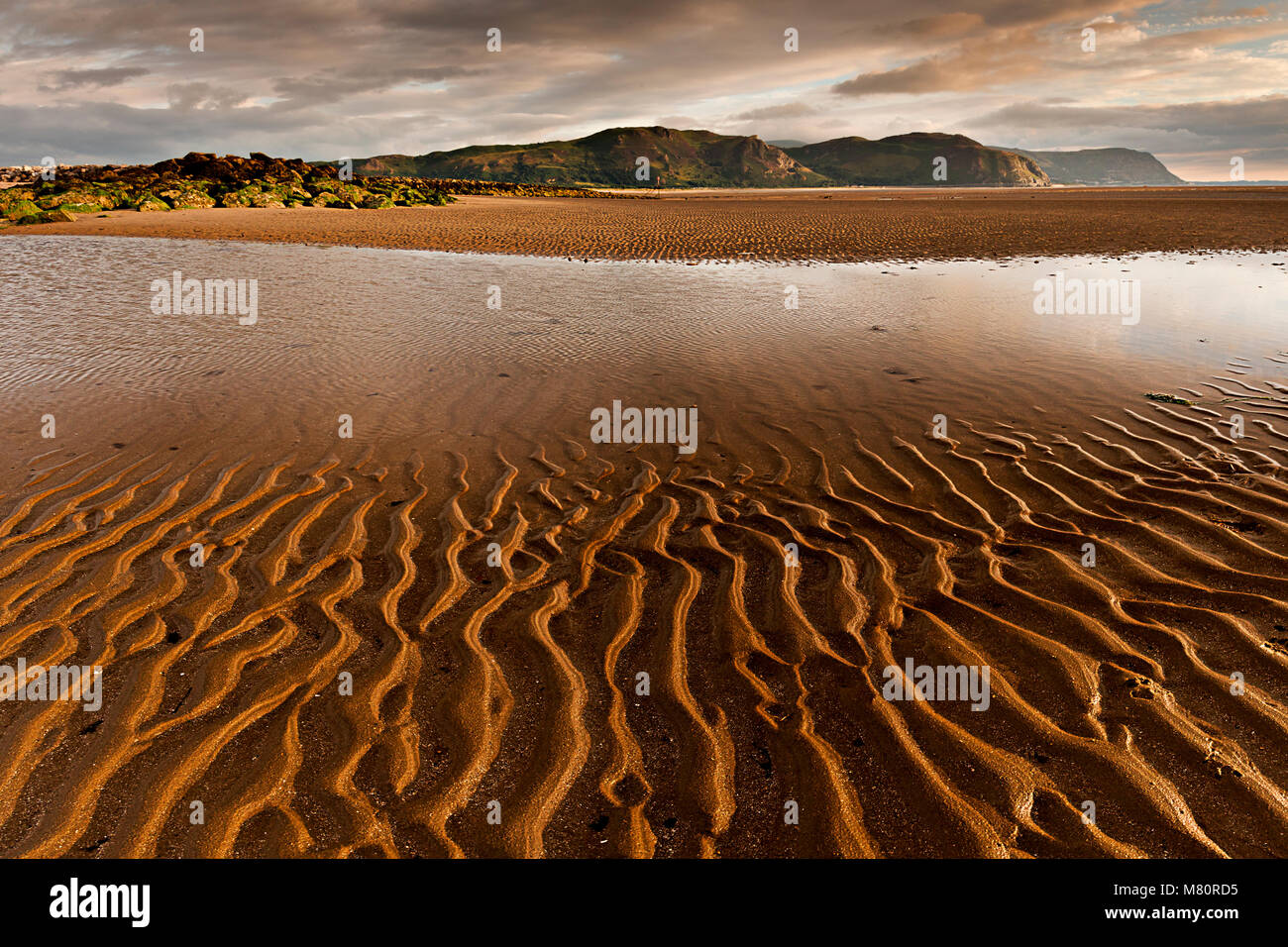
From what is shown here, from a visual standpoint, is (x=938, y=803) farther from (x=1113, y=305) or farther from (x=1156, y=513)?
(x=1113, y=305)

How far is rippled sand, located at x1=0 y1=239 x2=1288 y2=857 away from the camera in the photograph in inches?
137

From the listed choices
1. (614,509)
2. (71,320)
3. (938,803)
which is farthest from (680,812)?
(71,320)

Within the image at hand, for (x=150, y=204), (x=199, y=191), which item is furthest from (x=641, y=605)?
(x=199, y=191)

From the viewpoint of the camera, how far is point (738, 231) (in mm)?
37438

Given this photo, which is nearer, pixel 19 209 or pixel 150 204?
pixel 19 209

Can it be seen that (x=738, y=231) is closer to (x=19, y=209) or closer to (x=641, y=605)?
(x=641, y=605)

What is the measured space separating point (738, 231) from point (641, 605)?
117ft

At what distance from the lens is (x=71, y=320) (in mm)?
14023

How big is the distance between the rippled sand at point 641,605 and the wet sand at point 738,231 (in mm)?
19271

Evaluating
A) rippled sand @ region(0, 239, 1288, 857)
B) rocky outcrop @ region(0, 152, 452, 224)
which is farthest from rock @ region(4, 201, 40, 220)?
rippled sand @ region(0, 239, 1288, 857)

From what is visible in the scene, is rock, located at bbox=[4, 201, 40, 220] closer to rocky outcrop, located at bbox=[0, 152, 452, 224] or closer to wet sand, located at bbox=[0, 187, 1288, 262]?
rocky outcrop, located at bbox=[0, 152, 452, 224]

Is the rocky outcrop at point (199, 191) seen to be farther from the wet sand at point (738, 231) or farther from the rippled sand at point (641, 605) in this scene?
the rippled sand at point (641, 605)
